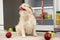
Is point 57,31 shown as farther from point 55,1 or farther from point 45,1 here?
point 45,1

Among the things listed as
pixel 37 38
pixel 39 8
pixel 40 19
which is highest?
pixel 39 8

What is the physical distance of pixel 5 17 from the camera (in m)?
3.28

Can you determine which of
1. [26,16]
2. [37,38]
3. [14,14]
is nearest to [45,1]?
[14,14]

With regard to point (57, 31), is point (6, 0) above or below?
above

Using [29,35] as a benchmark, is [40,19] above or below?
above

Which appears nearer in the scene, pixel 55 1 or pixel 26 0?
pixel 55 1

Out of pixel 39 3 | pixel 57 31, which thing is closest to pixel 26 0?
pixel 39 3

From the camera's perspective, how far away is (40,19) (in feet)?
11.0

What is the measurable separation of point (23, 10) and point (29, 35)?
434mm

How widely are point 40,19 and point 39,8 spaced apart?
23 cm

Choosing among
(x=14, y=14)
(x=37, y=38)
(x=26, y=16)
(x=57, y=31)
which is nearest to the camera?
(x=37, y=38)

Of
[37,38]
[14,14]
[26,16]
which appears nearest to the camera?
[37,38]

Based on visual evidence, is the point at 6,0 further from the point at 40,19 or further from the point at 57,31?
the point at 57,31

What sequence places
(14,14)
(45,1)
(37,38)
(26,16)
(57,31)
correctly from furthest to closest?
(45,1), (14,14), (57,31), (26,16), (37,38)
